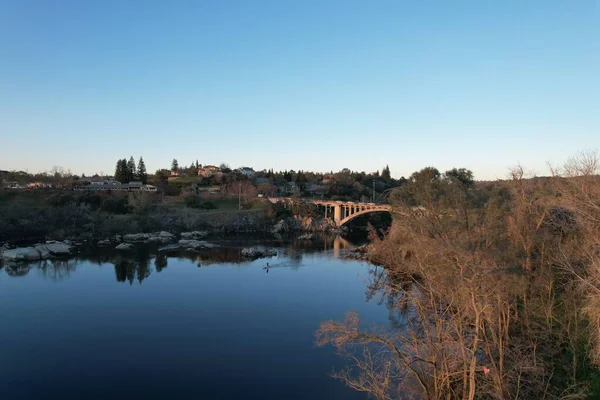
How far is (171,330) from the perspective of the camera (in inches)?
700

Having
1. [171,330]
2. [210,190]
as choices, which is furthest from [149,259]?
[210,190]

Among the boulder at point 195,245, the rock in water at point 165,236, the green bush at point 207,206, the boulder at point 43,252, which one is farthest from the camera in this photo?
the green bush at point 207,206

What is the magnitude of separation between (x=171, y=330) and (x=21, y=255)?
22.2m

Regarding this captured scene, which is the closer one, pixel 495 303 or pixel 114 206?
pixel 495 303

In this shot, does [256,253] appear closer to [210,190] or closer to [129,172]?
[210,190]

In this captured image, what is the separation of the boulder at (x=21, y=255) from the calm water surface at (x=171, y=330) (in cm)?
293

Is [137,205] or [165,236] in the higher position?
[137,205]

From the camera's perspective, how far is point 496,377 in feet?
30.2

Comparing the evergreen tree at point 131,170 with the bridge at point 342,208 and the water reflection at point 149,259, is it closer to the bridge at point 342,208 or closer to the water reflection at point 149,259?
the bridge at point 342,208

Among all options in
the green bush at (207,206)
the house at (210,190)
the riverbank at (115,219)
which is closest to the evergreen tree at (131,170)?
the house at (210,190)

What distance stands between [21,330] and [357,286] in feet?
57.0

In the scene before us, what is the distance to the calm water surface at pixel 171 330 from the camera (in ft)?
43.2

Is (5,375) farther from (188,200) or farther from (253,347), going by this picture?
(188,200)

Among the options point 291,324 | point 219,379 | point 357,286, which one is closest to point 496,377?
point 219,379
